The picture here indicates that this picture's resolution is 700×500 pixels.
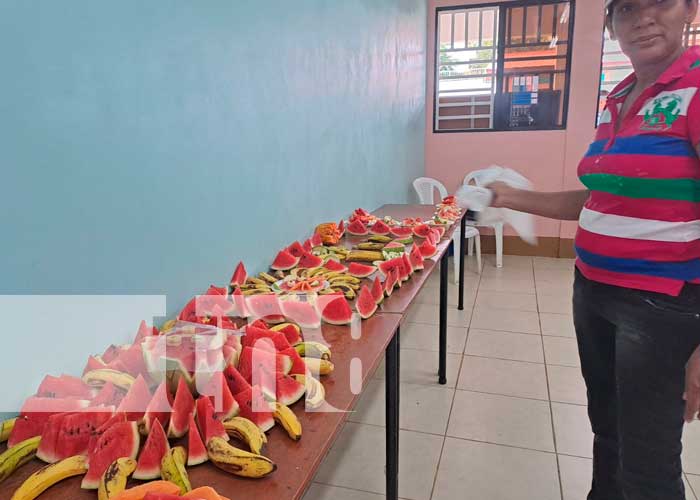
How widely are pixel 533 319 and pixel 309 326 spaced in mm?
2592

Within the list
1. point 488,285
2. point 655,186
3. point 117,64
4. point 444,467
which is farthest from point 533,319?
point 117,64

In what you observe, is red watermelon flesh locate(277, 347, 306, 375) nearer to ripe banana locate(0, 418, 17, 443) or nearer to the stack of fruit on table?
the stack of fruit on table

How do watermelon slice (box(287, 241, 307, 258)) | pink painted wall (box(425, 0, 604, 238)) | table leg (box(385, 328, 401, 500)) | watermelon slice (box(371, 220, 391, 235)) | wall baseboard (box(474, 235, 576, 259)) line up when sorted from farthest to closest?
1. wall baseboard (box(474, 235, 576, 259))
2. pink painted wall (box(425, 0, 604, 238))
3. watermelon slice (box(371, 220, 391, 235))
4. watermelon slice (box(287, 241, 307, 258))
5. table leg (box(385, 328, 401, 500))

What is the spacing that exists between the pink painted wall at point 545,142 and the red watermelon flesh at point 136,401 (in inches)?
193

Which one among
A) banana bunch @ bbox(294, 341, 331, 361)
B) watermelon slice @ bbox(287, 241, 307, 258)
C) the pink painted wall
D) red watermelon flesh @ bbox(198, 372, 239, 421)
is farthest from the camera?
the pink painted wall

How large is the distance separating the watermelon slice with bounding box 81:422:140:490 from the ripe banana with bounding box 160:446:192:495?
3.2 inches

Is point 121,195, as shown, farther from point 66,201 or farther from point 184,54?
point 184,54

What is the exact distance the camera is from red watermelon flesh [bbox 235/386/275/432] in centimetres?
104

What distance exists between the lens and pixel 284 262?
2.16 m

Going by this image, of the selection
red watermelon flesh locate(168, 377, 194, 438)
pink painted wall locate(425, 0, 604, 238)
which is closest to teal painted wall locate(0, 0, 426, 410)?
red watermelon flesh locate(168, 377, 194, 438)

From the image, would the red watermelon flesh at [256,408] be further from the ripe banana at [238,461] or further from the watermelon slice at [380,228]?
the watermelon slice at [380,228]

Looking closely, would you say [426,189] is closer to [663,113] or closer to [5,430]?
[663,113]

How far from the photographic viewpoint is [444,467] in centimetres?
205

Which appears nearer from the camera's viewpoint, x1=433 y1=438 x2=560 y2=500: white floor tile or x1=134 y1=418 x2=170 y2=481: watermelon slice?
x1=134 y1=418 x2=170 y2=481: watermelon slice
